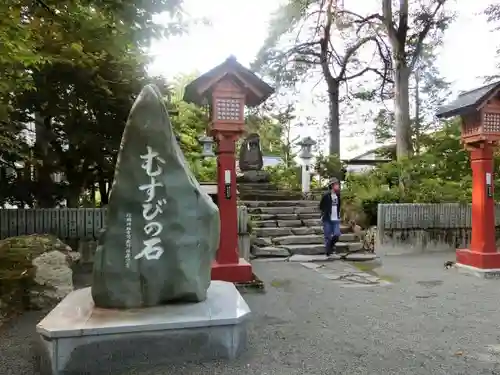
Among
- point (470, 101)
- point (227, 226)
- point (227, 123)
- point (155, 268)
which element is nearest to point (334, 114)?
point (470, 101)

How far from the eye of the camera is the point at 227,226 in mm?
6457

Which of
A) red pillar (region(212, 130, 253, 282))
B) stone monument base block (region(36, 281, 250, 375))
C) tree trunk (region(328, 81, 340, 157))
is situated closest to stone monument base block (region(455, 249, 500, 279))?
red pillar (region(212, 130, 253, 282))

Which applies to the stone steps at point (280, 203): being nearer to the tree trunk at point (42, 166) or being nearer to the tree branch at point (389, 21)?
the tree trunk at point (42, 166)

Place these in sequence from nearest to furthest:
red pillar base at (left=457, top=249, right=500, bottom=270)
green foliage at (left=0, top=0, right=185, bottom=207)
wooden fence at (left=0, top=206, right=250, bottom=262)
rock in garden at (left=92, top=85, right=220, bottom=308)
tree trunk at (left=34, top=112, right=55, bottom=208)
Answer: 1. rock in garden at (left=92, top=85, right=220, bottom=308)
2. red pillar base at (left=457, top=249, right=500, bottom=270)
3. green foliage at (left=0, top=0, right=185, bottom=207)
4. wooden fence at (left=0, top=206, right=250, bottom=262)
5. tree trunk at (left=34, top=112, right=55, bottom=208)

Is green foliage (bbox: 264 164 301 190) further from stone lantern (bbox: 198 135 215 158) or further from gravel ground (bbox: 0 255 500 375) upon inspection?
gravel ground (bbox: 0 255 500 375)

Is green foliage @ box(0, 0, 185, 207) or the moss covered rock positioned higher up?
green foliage @ box(0, 0, 185, 207)

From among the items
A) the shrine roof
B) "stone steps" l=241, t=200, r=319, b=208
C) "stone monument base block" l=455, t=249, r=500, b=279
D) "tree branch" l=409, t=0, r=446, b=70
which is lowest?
"stone monument base block" l=455, t=249, r=500, b=279

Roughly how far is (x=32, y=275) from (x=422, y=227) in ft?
26.6

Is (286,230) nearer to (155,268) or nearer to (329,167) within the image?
(329,167)

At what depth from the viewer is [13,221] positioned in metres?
7.76

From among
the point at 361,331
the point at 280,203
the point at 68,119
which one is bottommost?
the point at 361,331

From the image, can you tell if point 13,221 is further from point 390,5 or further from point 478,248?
point 390,5

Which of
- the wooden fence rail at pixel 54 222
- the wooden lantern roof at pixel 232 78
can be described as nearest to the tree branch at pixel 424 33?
the wooden lantern roof at pixel 232 78

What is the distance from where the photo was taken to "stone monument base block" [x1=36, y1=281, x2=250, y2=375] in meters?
3.37
